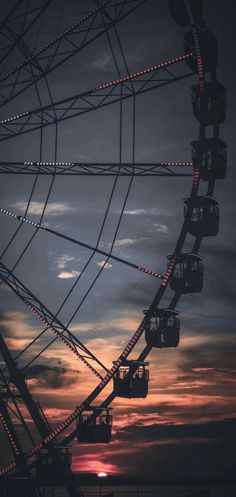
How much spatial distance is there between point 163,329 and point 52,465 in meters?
6.76

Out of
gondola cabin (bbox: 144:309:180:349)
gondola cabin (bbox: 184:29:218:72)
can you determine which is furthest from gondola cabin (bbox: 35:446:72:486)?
gondola cabin (bbox: 184:29:218:72)

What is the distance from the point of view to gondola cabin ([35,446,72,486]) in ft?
78.5

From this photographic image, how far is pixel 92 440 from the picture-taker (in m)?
22.8

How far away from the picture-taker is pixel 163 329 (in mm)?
22234

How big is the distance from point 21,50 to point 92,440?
13.7 metres

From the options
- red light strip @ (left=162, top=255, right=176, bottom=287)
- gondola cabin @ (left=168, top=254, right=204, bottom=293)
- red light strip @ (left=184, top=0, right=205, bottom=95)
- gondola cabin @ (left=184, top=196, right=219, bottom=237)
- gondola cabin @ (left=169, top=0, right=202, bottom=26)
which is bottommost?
red light strip @ (left=162, top=255, right=176, bottom=287)

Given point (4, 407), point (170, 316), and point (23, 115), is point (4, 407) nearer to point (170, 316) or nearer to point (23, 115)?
point (170, 316)

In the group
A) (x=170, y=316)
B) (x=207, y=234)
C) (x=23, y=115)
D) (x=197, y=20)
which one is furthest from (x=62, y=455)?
(x=197, y=20)

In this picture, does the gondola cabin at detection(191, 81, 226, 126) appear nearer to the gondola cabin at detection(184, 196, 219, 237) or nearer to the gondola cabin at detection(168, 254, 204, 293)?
the gondola cabin at detection(184, 196, 219, 237)

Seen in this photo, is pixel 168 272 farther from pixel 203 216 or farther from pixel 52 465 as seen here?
pixel 52 465

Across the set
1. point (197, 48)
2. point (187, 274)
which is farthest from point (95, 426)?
point (197, 48)

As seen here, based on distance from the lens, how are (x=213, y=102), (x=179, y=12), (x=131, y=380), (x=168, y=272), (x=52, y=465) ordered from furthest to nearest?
(x=52, y=465), (x=179, y=12), (x=213, y=102), (x=131, y=380), (x=168, y=272)

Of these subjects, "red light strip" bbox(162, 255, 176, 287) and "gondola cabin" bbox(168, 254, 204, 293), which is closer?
"red light strip" bbox(162, 255, 176, 287)

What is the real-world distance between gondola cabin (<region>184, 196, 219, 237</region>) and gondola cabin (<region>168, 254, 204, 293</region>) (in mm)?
953
